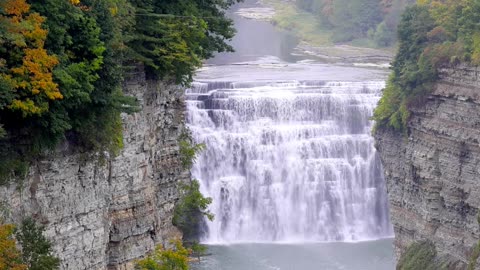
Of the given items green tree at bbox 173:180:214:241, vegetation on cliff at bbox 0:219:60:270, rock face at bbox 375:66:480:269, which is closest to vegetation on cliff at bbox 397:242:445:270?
rock face at bbox 375:66:480:269

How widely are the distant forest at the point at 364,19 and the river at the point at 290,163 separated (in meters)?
32.5

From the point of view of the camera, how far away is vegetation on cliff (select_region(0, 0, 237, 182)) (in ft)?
60.6

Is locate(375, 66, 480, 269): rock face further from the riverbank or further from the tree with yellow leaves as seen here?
the riverbank

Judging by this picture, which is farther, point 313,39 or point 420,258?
point 313,39

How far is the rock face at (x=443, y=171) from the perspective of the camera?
148ft

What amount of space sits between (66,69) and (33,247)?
3.20 meters

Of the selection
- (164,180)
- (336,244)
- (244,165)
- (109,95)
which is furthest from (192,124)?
(109,95)

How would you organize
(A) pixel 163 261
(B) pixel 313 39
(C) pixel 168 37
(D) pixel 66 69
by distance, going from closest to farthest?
(D) pixel 66 69 → (A) pixel 163 261 → (C) pixel 168 37 → (B) pixel 313 39

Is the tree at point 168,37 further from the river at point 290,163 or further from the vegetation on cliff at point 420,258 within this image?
the river at point 290,163

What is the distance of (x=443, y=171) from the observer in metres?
46.9

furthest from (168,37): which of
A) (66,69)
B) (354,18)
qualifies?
(354,18)

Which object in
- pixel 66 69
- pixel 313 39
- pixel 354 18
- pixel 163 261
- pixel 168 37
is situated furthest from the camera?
pixel 354 18

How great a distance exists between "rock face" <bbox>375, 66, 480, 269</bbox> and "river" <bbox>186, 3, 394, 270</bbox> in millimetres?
8607

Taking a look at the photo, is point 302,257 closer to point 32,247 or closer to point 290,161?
point 290,161
